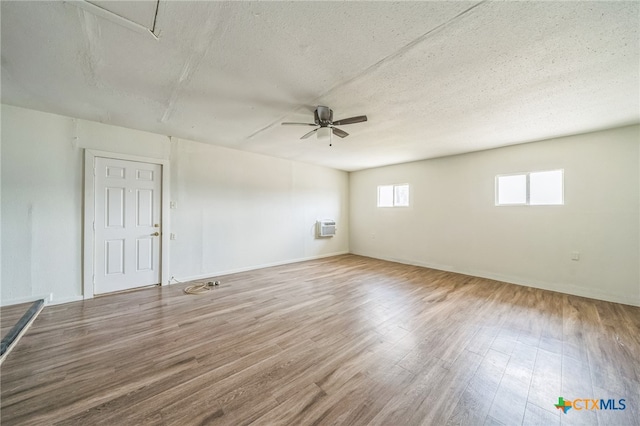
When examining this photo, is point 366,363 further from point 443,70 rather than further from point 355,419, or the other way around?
point 443,70

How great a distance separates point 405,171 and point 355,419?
211 inches

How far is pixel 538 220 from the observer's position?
3.91 metres

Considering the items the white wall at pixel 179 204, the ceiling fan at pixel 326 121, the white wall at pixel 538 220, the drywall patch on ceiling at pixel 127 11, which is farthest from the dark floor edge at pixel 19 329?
the white wall at pixel 538 220

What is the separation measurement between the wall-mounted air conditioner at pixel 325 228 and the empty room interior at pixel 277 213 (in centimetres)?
115

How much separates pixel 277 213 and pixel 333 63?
3.91m

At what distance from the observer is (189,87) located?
7.86 feet

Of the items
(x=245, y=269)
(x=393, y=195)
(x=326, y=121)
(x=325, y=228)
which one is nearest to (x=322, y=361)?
(x=326, y=121)

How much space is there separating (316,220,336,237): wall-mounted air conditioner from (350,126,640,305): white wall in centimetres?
164

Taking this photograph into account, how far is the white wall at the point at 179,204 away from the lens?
9.57 ft

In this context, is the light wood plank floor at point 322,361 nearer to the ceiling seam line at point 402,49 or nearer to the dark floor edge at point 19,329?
the dark floor edge at point 19,329

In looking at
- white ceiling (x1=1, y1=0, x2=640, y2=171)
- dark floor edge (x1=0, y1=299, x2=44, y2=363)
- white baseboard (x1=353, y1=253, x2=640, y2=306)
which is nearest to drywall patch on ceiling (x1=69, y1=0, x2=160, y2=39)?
white ceiling (x1=1, y1=0, x2=640, y2=171)

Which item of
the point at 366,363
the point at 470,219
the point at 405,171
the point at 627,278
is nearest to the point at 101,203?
the point at 366,363

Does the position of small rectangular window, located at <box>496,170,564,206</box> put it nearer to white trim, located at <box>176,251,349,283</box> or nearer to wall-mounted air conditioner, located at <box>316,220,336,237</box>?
wall-mounted air conditioner, located at <box>316,220,336,237</box>

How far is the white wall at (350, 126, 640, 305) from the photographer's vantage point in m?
3.25
